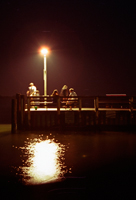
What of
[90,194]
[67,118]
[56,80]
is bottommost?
[90,194]

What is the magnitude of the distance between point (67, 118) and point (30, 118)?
2.26 meters

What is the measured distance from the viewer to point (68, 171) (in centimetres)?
675

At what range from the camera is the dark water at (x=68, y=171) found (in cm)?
515

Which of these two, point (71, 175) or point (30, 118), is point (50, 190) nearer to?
point (71, 175)

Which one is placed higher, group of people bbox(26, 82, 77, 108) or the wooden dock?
group of people bbox(26, 82, 77, 108)

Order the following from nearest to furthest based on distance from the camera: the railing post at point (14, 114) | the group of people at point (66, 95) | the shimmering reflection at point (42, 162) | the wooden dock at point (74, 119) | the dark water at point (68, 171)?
the dark water at point (68, 171) → the shimmering reflection at point (42, 162) → the railing post at point (14, 114) → the wooden dock at point (74, 119) → the group of people at point (66, 95)

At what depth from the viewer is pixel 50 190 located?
5.26 meters

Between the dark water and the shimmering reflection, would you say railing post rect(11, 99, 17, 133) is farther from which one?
the dark water

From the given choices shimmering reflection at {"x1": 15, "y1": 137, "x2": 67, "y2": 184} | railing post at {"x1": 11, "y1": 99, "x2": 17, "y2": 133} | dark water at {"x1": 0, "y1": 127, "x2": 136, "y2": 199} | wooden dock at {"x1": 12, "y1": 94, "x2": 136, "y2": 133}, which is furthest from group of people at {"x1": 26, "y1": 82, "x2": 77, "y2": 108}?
dark water at {"x1": 0, "y1": 127, "x2": 136, "y2": 199}

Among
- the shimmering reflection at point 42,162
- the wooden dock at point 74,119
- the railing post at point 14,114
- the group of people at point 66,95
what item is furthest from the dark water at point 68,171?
the group of people at point 66,95

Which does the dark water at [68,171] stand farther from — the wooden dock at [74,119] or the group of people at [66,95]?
the group of people at [66,95]

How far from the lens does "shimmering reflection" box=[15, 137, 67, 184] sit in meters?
6.18

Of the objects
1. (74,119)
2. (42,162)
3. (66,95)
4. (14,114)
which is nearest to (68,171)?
(42,162)

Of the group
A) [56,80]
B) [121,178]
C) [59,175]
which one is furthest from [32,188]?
[56,80]
